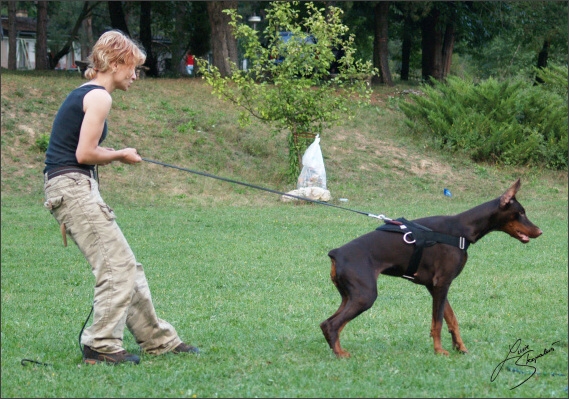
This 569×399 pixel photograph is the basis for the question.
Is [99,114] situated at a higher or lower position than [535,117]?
higher

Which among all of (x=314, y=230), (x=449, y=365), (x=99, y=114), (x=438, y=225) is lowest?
(x=314, y=230)

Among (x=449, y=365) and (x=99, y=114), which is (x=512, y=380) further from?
(x=99, y=114)

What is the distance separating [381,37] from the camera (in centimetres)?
3056

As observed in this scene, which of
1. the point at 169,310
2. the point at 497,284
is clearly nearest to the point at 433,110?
the point at 497,284

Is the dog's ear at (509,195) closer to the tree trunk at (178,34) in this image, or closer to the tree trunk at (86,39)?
the tree trunk at (178,34)

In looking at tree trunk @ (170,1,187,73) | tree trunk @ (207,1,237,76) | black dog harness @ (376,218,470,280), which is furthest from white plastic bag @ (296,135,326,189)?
tree trunk @ (170,1,187,73)

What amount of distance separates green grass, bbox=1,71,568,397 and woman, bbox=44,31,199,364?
296mm

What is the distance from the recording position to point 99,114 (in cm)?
520

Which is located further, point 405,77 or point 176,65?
point 405,77

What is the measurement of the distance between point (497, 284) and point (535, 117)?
16.1 metres

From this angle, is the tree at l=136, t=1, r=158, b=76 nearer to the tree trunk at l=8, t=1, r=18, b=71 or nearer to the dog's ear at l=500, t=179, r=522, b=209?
the tree trunk at l=8, t=1, r=18, b=71

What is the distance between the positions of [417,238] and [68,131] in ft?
8.59

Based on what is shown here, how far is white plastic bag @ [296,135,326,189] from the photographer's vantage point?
699 inches

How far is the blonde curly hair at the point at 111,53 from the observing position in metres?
5.41
